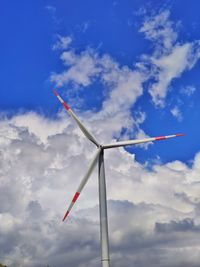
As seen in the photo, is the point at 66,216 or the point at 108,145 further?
the point at 108,145

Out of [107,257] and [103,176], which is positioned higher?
[103,176]

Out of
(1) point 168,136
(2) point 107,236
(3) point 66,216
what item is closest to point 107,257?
(2) point 107,236

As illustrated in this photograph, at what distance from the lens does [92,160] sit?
89062 millimetres

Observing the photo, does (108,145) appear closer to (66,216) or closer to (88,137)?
(88,137)

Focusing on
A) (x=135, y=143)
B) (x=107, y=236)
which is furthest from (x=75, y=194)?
(x=135, y=143)

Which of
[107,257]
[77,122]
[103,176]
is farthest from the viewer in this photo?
[77,122]

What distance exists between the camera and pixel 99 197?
8438 centimetres

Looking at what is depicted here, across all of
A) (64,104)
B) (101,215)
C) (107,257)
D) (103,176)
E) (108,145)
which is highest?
(64,104)

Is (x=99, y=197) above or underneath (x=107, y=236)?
above

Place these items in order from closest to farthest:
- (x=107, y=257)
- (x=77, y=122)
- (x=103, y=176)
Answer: (x=107, y=257), (x=103, y=176), (x=77, y=122)

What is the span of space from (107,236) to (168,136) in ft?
76.9

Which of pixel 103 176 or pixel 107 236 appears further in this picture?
pixel 103 176

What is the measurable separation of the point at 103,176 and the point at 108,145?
7.22m

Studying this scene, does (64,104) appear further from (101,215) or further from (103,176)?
(101,215)
